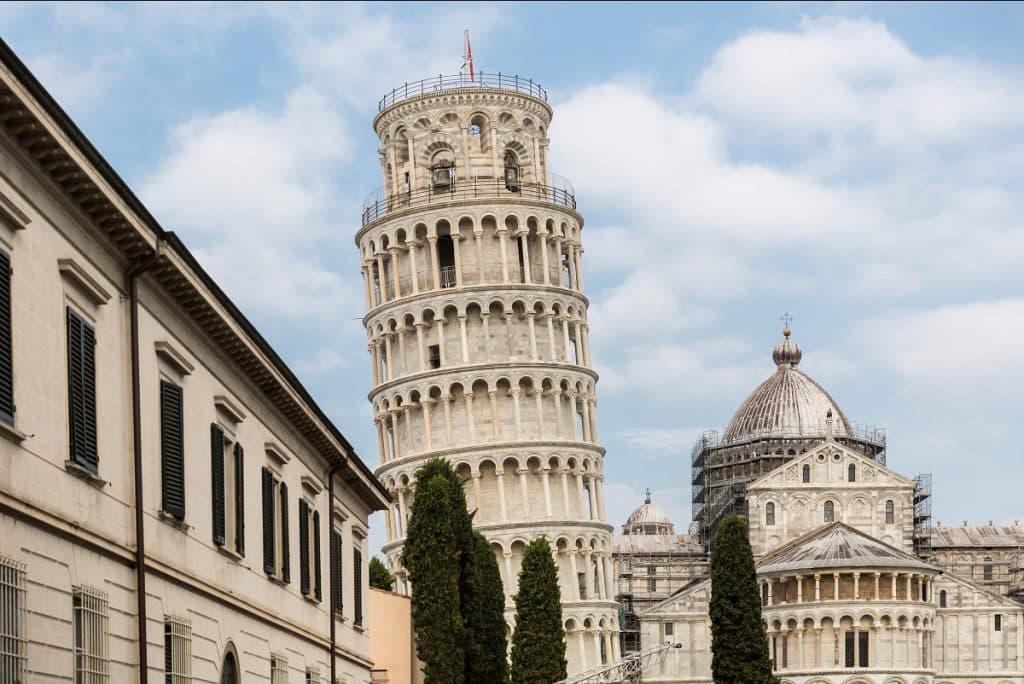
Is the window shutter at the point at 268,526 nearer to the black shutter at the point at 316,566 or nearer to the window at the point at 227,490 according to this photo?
the window at the point at 227,490

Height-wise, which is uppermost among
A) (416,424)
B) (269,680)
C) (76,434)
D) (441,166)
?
(441,166)

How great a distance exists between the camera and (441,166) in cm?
10662

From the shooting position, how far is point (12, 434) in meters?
19.9

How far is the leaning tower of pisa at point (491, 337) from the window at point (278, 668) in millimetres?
64456

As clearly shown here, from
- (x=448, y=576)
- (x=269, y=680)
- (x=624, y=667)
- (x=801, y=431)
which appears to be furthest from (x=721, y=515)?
(x=269, y=680)

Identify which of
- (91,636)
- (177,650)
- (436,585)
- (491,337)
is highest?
(491,337)

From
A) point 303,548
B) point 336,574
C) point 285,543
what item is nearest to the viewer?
point 285,543

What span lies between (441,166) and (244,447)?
244 ft

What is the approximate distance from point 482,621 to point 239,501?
26589 millimetres

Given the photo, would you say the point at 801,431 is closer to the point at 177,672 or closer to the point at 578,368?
the point at 578,368

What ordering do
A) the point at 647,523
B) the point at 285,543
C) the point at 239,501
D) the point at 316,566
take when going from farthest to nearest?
the point at 647,523
the point at 316,566
the point at 285,543
the point at 239,501

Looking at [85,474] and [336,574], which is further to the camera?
[336,574]

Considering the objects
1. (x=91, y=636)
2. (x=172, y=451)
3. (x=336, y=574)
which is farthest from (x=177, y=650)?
(x=336, y=574)

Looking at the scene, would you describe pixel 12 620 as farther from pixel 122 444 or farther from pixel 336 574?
pixel 336 574
